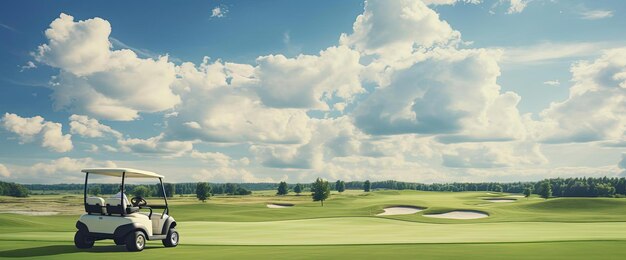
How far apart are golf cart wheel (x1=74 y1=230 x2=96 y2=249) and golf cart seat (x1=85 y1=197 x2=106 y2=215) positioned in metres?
0.94

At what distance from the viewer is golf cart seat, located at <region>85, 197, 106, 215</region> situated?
72.6 ft

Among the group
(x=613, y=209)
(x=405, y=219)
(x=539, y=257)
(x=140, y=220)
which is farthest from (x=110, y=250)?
(x=613, y=209)

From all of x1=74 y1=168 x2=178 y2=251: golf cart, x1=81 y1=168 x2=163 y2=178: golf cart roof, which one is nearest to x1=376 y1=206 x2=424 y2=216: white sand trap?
x1=81 y1=168 x2=163 y2=178: golf cart roof

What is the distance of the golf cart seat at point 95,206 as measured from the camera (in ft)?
72.6

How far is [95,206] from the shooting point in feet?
73.0

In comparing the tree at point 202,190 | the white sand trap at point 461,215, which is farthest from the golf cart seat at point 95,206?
the tree at point 202,190

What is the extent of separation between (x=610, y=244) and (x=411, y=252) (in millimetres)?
10490

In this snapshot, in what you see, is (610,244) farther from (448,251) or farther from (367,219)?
(367,219)

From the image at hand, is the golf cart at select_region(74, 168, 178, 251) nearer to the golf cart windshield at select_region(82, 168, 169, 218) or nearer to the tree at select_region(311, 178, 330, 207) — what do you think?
the golf cart windshield at select_region(82, 168, 169, 218)

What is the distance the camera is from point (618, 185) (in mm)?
163375

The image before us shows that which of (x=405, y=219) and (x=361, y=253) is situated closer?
(x=361, y=253)

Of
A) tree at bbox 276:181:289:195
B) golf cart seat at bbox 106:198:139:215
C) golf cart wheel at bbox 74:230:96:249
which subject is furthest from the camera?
tree at bbox 276:181:289:195

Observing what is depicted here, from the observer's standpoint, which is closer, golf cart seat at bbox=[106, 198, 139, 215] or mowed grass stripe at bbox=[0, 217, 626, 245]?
golf cart seat at bbox=[106, 198, 139, 215]

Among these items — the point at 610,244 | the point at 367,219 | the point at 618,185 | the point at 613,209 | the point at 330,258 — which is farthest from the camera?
the point at 618,185
